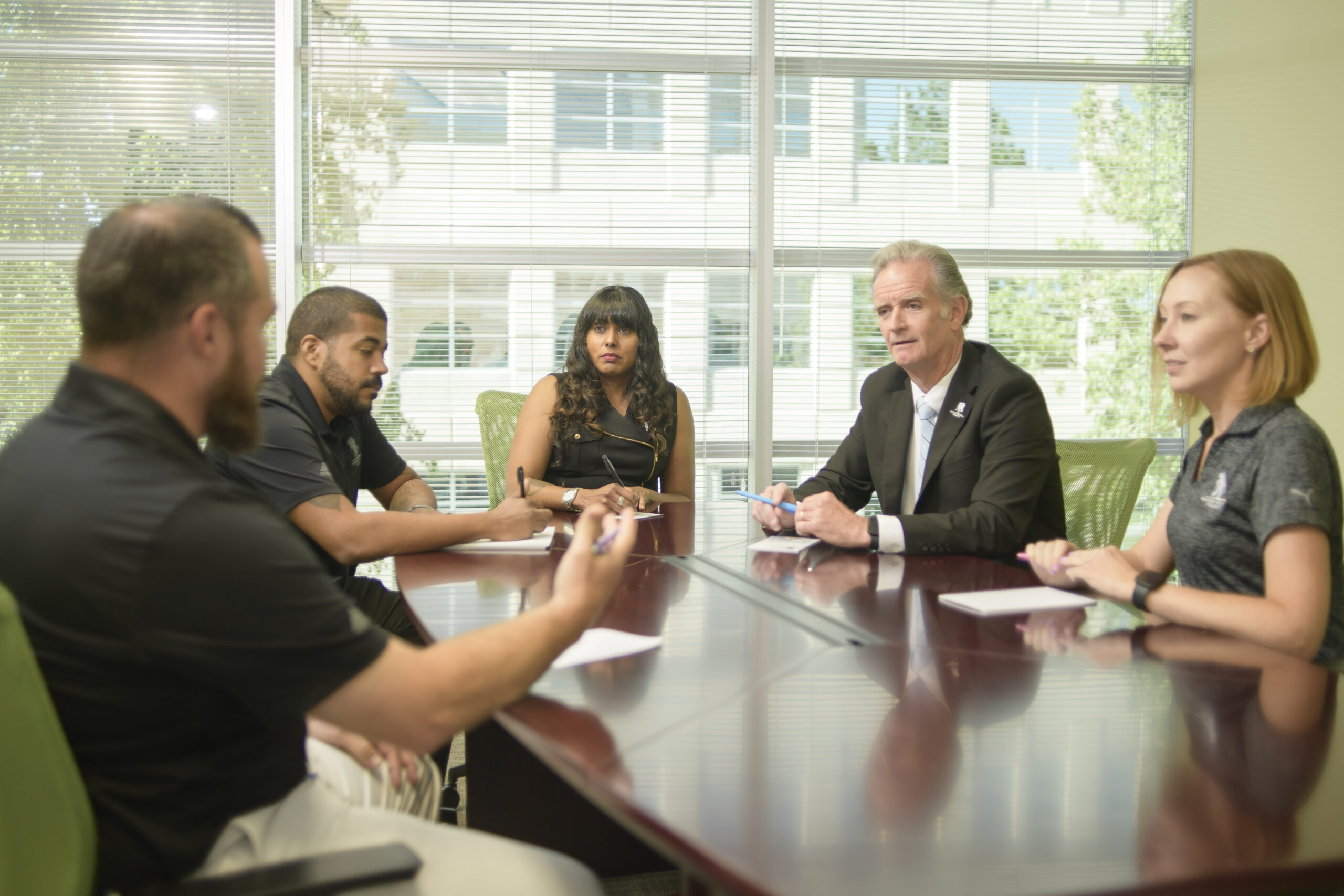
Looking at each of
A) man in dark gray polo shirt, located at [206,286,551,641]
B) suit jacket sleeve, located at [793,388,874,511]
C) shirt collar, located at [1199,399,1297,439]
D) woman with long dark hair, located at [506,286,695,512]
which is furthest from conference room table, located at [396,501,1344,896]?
woman with long dark hair, located at [506,286,695,512]

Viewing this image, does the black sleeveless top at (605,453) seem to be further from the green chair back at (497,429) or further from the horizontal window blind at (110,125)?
the horizontal window blind at (110,125)

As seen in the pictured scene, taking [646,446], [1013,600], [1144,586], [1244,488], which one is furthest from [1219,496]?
[646,446]

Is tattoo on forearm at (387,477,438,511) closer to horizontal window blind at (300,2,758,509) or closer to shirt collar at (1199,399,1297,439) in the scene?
horizontal window blind at (300,2,758,509)

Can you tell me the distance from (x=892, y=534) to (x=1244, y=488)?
80 cm

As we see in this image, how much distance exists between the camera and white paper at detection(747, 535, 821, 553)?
7.79 feet

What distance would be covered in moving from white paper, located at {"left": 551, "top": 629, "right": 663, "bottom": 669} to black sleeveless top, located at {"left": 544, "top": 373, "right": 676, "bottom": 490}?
1.89 metres

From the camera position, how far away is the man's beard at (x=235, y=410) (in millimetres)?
1141

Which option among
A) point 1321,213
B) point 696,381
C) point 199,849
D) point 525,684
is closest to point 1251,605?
point 525,684

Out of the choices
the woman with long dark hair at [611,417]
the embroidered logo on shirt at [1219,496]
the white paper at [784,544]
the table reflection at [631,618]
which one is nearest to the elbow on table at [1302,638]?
the embroidered logo on shirt at [1219,496]

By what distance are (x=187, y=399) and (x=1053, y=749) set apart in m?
1.06

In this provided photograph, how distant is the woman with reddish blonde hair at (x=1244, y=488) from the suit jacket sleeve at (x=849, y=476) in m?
1.13

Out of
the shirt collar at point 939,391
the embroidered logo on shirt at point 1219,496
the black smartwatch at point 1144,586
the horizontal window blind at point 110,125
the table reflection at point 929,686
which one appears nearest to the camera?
the table reflection at point 929,686

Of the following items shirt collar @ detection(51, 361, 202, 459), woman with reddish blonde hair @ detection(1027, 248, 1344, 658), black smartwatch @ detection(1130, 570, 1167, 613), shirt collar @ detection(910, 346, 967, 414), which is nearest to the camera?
shirt collar @ detection(51, 361, 202, 459)

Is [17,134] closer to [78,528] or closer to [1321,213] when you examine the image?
[78,528]
